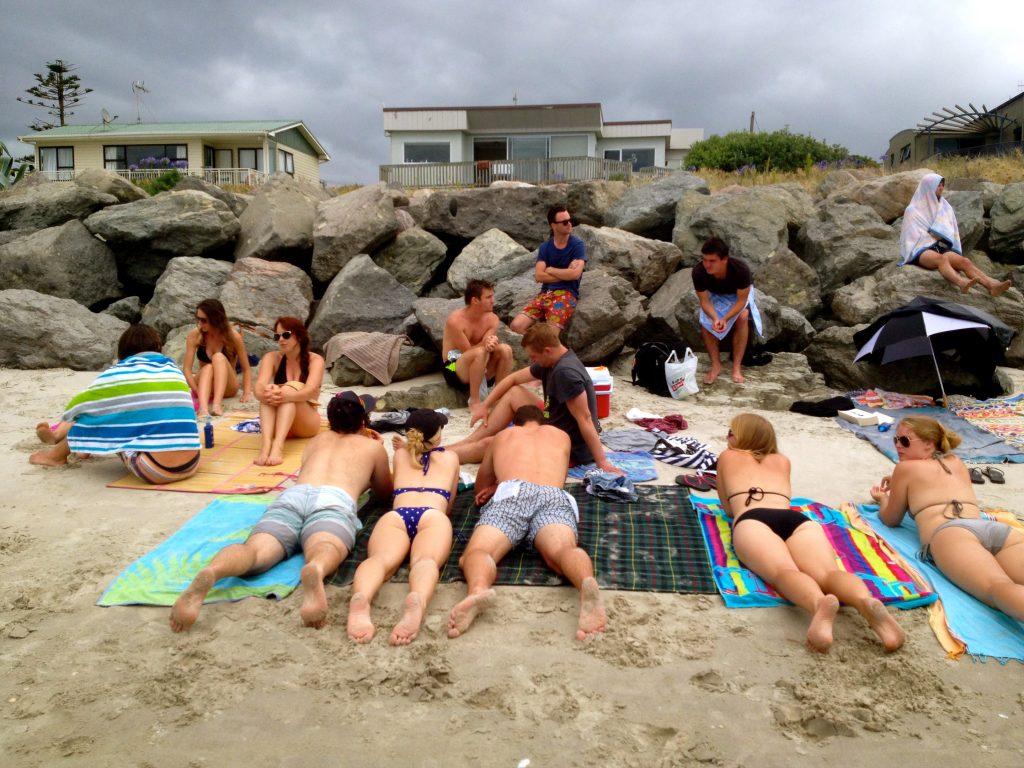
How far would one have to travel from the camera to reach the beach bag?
786cm

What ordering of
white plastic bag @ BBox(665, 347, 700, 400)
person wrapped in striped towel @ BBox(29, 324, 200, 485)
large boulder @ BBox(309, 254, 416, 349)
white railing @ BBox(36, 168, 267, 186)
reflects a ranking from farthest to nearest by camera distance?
white railing @ BBox(36, 168, 267, 186) → large boulder @ BBox(309, 254, 416, 349) → white plastic bag @ BBox(665, 347, 700, 400) → person wrapped in striped towel @ BBox(29, 324, 200, 485)

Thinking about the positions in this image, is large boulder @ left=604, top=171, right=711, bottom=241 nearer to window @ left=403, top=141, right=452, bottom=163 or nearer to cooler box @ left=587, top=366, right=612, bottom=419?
cooler box @ left=587, top=366, right=612, bottom=419

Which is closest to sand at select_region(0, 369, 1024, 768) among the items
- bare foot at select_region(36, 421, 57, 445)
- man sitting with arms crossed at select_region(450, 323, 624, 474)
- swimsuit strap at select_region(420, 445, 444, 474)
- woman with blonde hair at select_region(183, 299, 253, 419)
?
swimsuit strap at select_region(420, 445, 444, 474)

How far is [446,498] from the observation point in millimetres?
3992

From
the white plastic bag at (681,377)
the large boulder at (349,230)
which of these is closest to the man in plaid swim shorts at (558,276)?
the white plastic bag at (681,377)

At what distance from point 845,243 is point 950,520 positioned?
24.6ft

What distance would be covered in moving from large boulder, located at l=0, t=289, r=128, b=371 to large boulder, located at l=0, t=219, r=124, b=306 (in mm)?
1574

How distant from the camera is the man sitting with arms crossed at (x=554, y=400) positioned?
5.06 meters

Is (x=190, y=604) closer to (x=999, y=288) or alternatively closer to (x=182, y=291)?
(x=182, y=291)

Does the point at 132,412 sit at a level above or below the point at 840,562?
above

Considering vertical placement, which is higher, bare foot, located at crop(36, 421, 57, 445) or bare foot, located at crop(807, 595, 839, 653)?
bare foot, located at crop(36, 421, 57, 445)

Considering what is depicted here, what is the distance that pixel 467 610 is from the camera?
3152mm

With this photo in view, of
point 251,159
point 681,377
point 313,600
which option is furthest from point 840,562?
point 251,159

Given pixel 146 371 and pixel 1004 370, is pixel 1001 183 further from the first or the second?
pixel 146 371
